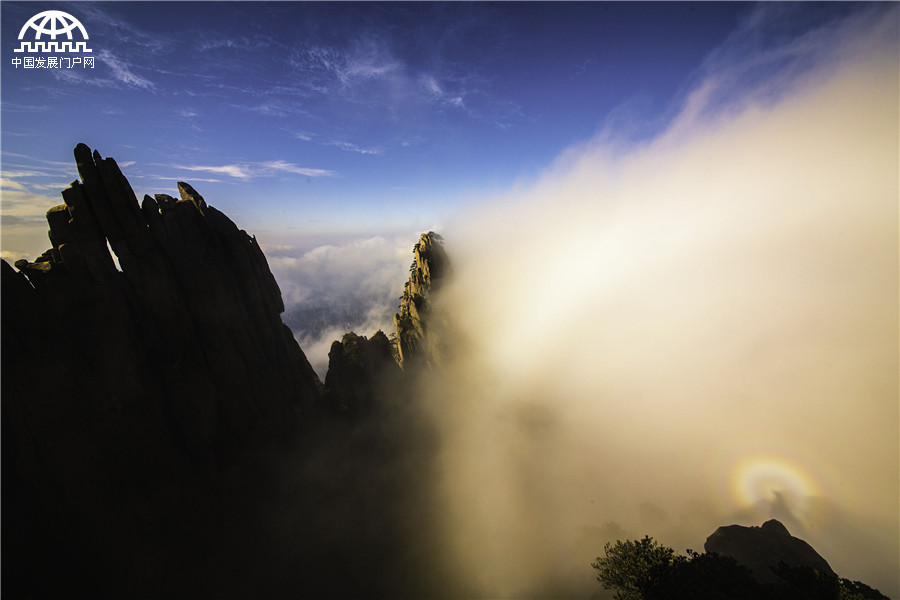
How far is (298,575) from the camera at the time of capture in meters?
40.3

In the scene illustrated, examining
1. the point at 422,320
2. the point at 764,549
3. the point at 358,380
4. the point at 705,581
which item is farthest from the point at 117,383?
the point at 764,549

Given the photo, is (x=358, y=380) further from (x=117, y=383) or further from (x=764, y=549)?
(x=764, y=549)

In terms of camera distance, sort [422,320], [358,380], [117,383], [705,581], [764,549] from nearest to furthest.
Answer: [705,581] < [117,383] < [764,549] < [358,380] < [422,320]

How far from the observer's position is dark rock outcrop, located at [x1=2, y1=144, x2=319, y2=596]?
1162 inches

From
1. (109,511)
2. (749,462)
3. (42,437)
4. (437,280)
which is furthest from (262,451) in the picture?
(749,462)

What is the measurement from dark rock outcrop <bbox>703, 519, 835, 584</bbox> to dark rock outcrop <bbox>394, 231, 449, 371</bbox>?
188ft

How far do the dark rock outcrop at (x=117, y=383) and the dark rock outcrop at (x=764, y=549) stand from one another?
72864 millimetres

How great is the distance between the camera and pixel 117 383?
109 feet

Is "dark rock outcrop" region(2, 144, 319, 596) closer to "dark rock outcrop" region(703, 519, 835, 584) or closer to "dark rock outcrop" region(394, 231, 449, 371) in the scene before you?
"dark rock outcrop" region(394, 231, 449, 371)

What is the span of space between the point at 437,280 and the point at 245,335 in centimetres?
4338

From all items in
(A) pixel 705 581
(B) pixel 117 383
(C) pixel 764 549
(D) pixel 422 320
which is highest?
(D) pixel 422 320

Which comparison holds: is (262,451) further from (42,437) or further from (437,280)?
(437,280)

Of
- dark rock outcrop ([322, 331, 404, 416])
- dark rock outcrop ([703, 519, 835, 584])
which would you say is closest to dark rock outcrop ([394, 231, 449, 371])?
dark rock outcrop ([322, 331, 404, 416])

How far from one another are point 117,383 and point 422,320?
161 ft
